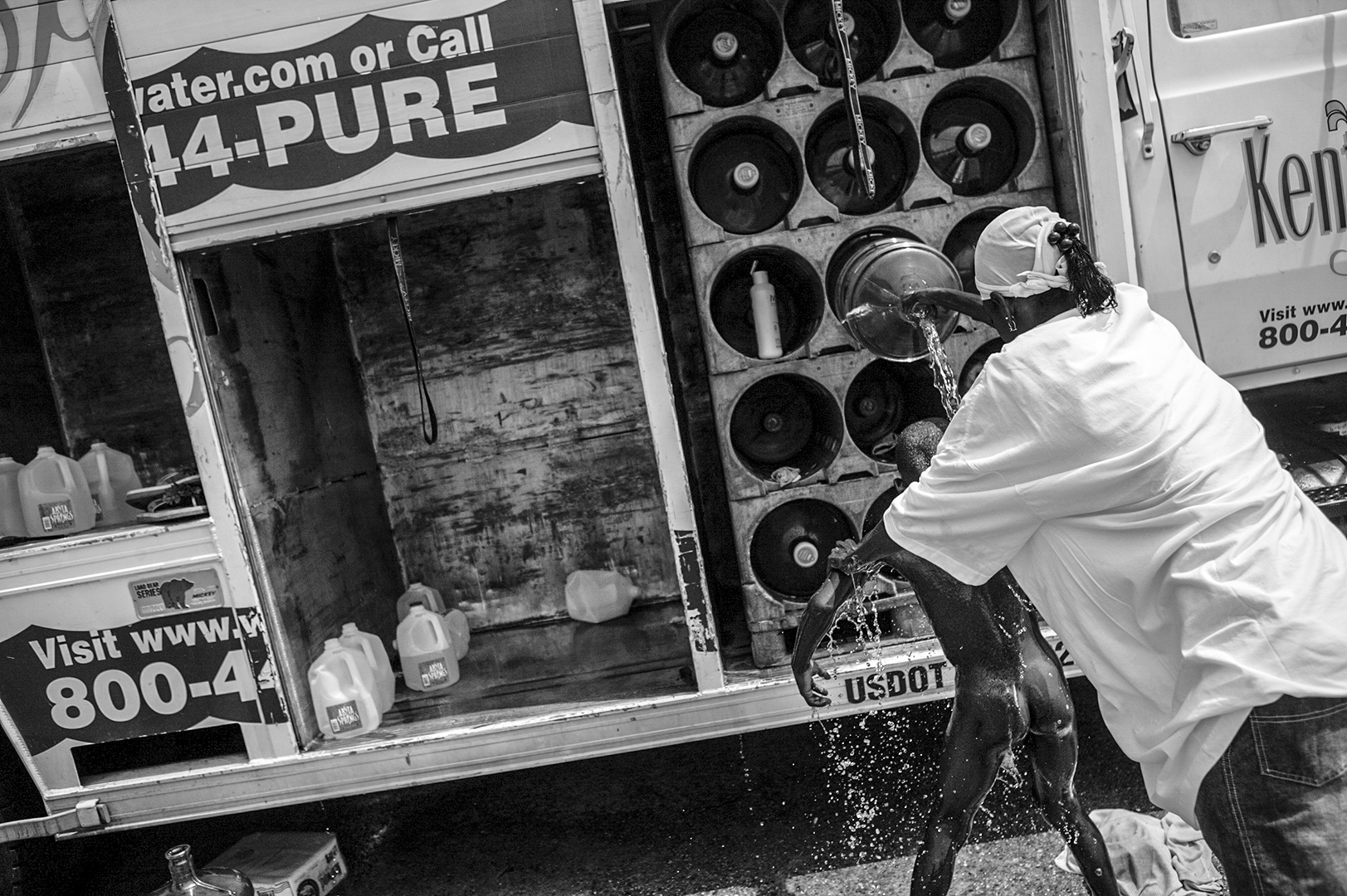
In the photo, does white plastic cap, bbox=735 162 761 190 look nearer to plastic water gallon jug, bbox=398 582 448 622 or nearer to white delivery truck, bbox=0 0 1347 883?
white delivery truck, bbox=0 0 1347 883

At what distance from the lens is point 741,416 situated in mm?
3521

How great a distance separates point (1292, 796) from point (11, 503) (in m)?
4.05

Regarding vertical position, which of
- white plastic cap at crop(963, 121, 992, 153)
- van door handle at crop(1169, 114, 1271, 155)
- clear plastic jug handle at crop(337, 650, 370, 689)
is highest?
white plastic cap at crop(963, 121, 992, 153)

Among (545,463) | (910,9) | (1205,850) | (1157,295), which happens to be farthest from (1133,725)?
(545,463)

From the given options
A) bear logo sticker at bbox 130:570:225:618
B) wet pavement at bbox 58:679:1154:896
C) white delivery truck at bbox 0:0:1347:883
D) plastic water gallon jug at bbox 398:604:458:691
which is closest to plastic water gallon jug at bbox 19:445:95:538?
white delivery truck at bbox 0:0:1347:883

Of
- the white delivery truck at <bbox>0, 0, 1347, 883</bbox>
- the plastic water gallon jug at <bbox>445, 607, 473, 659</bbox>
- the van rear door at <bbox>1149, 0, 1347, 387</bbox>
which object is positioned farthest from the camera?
the plastic water gallon jug at <bbox>445, 607, 473, 659</bbox>

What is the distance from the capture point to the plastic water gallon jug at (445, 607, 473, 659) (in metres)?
4.23

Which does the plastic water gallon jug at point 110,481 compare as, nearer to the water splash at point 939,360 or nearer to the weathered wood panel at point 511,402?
the weathered wood panel at point 511,402

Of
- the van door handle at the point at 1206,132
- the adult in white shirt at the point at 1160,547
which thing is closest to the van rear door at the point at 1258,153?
the van door handle at the point at 1206,132

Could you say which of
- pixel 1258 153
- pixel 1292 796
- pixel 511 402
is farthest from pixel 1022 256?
pixel 511 402

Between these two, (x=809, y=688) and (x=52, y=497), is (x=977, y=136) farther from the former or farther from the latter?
(x=52, y=497)

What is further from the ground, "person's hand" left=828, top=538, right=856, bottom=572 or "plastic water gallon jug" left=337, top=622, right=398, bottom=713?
"person's hand" left=828, top=538, right=856, bottom=572

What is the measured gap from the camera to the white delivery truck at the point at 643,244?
112 inches

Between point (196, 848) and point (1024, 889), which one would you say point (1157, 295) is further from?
point (196, 848)
